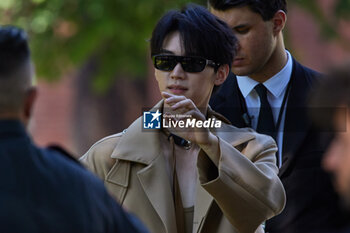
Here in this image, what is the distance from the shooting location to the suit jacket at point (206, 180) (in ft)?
11.5

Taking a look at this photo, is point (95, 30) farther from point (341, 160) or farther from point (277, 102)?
point (341, 160)

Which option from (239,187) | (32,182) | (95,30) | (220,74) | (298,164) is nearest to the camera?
(32,182)

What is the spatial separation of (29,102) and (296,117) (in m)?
2.24

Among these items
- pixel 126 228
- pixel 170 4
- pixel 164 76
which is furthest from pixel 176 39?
pixel 170 4

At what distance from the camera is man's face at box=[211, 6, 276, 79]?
4.65 metres

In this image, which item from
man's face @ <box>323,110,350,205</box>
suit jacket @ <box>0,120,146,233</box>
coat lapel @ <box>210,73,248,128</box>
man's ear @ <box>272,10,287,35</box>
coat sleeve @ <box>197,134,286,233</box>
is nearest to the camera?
man's face @ <box>323,110,350,205</box>

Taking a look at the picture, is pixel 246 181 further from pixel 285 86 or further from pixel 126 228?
pixel 285 86

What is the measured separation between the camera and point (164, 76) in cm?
377

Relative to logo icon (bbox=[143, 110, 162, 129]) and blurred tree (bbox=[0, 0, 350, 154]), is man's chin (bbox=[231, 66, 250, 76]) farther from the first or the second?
blurred tree (bbox=[0, 0, 350, 154])

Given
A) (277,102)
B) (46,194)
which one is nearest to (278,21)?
(277,102)

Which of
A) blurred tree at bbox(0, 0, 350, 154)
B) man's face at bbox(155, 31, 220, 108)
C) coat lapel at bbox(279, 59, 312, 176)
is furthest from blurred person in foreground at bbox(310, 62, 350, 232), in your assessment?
blurred tree at bbox(0, 0, 350, 154)

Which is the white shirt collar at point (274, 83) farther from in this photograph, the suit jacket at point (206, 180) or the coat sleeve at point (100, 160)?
the coat sleeve at point (100, 160)

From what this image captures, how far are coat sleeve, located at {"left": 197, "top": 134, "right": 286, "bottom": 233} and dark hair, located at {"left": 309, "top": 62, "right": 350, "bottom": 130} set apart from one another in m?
1.09

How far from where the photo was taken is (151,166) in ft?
12.0
